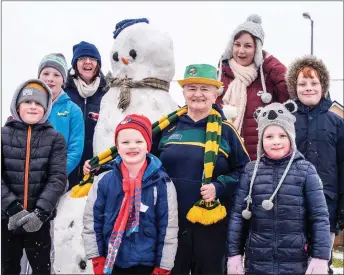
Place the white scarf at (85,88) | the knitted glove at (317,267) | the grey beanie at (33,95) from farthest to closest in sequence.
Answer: the white scarf at (85,88) < the grey beanie at (33,95) < the knitted glove at (317,267)

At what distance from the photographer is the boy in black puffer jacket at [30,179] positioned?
325 centimetres

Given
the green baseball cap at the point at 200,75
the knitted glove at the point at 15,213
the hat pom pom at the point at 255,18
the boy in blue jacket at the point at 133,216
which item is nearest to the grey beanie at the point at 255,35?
the hat pom pom at the point at 255,18

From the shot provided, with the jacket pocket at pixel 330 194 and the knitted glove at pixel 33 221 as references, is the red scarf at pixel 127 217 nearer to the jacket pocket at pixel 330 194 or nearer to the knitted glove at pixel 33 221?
the knitted glove at pixel 33 221

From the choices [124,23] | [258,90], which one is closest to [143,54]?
[124,23]

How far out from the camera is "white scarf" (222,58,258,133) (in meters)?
3.93

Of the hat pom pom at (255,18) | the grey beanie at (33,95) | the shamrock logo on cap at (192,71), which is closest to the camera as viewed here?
the shamrock logo on cap at (192,71)

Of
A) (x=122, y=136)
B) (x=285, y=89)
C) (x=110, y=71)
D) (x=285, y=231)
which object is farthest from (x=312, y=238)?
(x=110, y=71)

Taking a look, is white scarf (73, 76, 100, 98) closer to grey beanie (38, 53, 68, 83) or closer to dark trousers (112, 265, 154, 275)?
grey beanie (38, 53, 68, 83)

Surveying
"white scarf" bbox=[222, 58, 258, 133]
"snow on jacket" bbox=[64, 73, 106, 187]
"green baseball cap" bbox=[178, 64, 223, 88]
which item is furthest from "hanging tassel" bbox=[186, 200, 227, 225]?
Answer: "snow on jacket" bbox=[64, 73, 106, 187]

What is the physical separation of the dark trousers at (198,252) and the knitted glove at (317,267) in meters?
0.58

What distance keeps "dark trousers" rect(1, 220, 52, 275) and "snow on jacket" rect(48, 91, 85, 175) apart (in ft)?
1.93

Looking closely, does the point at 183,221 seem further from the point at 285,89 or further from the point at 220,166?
the point at 285,89

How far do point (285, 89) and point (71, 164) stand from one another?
1.77 metres

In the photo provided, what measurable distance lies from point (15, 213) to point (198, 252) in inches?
47.3
